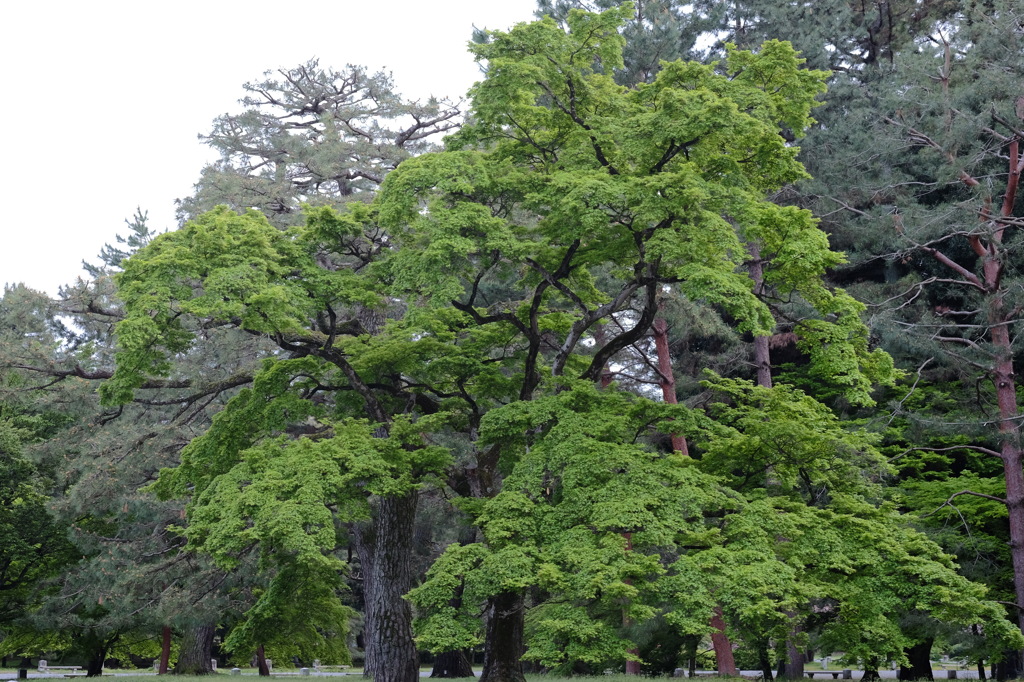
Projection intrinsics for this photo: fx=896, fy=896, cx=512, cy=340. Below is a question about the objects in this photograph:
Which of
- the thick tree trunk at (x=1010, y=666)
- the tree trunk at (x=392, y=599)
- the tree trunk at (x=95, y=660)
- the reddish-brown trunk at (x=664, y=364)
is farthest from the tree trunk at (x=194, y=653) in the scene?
the thick tree trunk at (x=1010, y=666)

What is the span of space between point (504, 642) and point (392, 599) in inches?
101

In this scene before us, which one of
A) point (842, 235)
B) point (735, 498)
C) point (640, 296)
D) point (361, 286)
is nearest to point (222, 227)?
point (361, 286)

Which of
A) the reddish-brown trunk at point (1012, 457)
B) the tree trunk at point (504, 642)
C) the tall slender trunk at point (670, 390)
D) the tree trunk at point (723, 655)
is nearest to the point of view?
the tree trunk at point (504, 642)

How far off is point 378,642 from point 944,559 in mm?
9610

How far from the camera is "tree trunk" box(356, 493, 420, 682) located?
16266 mm

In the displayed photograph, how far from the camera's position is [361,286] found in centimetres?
1525

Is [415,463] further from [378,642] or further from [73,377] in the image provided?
[73,377]

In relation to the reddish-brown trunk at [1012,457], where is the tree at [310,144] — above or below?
above

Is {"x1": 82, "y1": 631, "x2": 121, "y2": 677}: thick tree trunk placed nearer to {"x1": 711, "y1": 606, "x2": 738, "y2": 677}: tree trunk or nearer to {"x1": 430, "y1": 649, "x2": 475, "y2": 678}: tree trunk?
{"x1": 430, "y1": 649, "x2": 475, "y2": 678}: tree trunk

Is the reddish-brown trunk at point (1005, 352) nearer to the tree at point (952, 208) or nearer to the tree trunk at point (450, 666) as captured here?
the tree at point (952, 208)

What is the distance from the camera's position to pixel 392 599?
648 inches

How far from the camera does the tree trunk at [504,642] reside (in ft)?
48.5

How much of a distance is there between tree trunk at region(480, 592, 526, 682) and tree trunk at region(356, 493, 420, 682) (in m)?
2.00

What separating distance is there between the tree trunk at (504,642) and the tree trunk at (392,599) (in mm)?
2002
